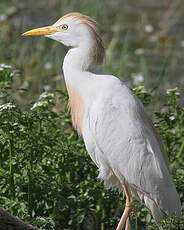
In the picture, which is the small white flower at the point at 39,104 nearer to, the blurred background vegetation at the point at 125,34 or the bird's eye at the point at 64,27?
the bird's eye at the point at 64,27

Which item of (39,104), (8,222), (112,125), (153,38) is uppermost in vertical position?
(153,38)

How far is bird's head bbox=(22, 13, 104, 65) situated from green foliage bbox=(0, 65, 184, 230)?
407 mm

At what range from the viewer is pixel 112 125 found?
11.2 ft

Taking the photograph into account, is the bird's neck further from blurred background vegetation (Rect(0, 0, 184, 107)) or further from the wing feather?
blurred background vegetation (Rect(0, 0, 184, 107))

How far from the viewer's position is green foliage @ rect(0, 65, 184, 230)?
345 centimetres

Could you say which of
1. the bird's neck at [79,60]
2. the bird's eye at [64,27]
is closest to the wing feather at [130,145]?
the bird's neck at [79,60]

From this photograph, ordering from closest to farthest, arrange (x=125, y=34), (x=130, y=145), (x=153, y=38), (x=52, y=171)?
(x=130, y=145) < (x=52, y=171) < (x=153, y=38) < (x=125, y=34)

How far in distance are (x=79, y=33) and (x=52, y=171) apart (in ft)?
3.16

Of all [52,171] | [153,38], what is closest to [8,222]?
[52,171]

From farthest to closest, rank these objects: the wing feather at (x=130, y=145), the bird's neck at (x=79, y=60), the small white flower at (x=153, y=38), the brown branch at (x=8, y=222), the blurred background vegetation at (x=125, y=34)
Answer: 1. the small white flower at (x=153, y=38)
2. the blurred background vegetation at (x=125, y=34)
3. the bird's neck at (x=79, y=60)
4. the wing feather at (x=130, y=145)
5. the brown branch at (x=8, y=222)

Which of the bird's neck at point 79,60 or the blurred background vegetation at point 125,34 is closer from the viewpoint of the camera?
the bird's neck at point 79,60

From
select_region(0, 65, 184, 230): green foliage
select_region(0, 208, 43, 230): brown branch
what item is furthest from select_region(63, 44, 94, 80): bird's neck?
select_region(0, 208, 43, 230): brown branch

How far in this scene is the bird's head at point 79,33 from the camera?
138 inches

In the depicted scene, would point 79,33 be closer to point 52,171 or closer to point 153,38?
point 52,171
